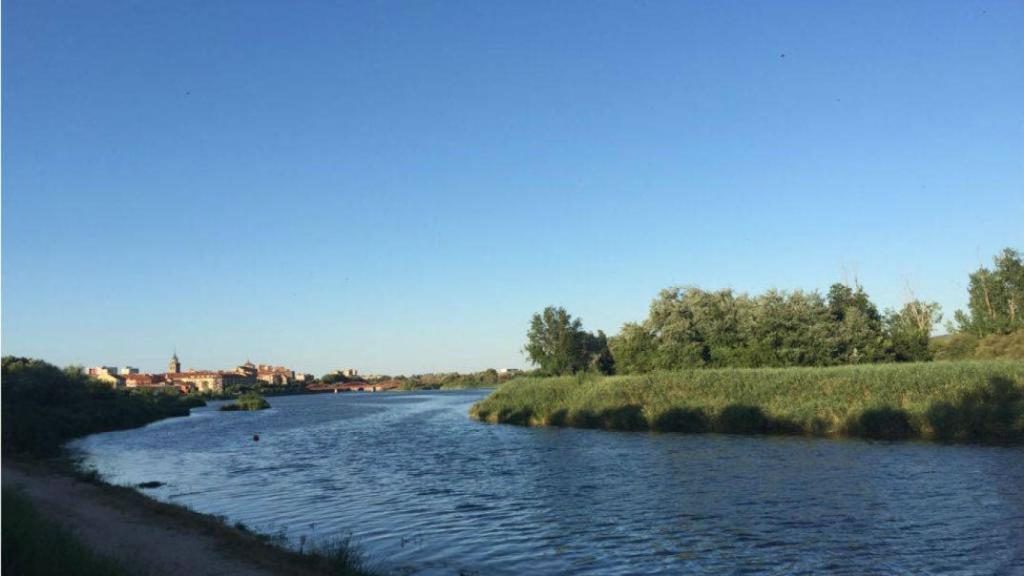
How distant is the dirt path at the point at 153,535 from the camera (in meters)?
13.7

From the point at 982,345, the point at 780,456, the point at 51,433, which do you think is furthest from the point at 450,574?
the point at 982,345

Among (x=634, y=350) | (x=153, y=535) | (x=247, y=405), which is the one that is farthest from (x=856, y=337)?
(x=247, y=405)

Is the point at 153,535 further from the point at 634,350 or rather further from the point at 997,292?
the point at 997,292

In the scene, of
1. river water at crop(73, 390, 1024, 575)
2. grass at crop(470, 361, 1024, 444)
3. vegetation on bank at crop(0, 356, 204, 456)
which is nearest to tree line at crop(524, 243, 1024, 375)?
grass at crop(470, 361, 1024, 444)

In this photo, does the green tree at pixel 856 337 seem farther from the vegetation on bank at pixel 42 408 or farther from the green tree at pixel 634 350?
the vegetation on bank at pixel 42 408

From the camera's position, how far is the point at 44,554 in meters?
10.5

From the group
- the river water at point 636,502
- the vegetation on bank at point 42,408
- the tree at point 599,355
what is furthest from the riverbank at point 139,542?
the tree at point 599,355

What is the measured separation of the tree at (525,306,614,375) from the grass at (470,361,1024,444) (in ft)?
121

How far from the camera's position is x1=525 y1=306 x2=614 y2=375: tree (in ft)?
309

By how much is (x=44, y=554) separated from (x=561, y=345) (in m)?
86.1

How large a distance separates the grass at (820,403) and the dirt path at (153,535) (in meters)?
32.3

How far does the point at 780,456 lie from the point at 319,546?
73.1ft

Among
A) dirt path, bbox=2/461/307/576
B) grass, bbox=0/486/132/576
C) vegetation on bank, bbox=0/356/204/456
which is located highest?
vegetation on bank, bbox=0/356/204/456

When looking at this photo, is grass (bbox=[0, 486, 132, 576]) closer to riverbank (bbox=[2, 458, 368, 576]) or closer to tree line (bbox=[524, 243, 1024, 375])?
riverbank (bbox=[2, 458, 368, 576])
